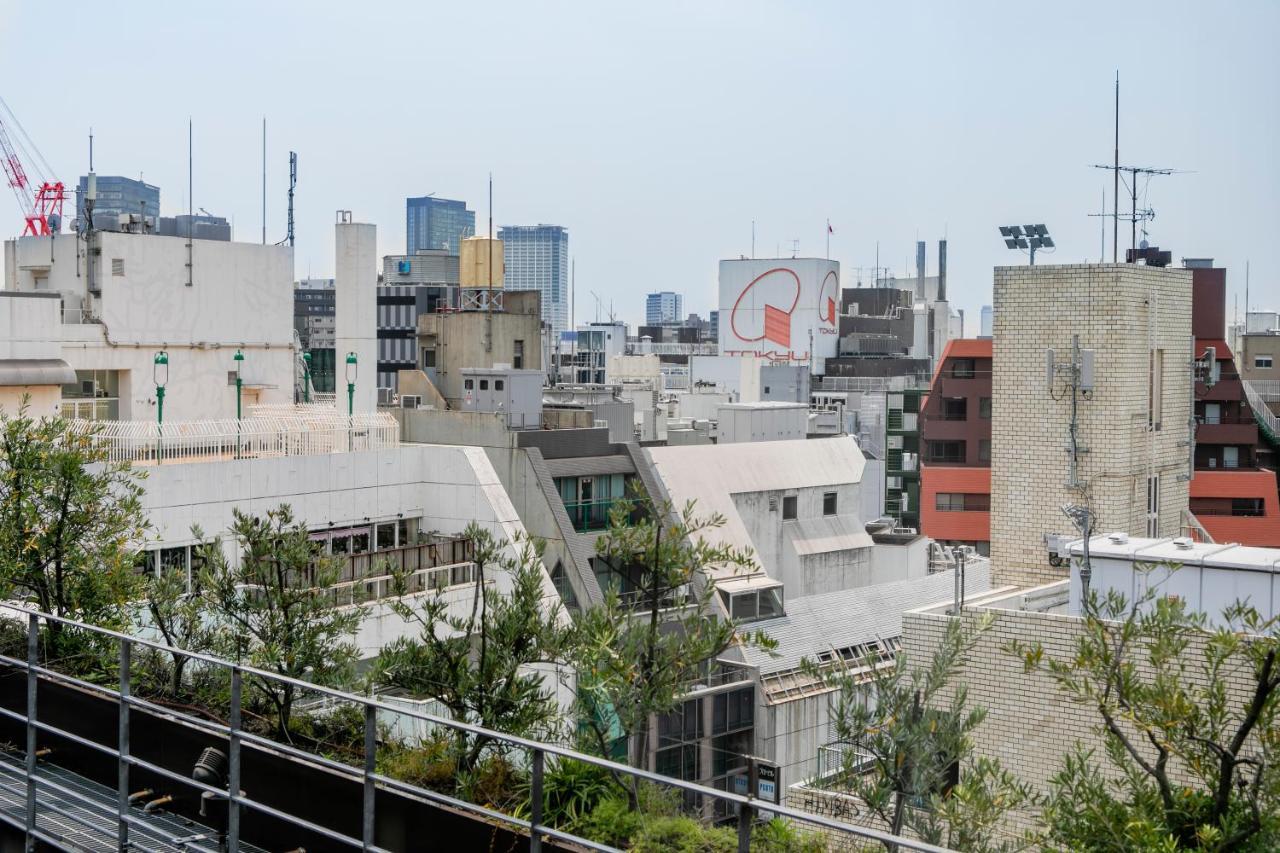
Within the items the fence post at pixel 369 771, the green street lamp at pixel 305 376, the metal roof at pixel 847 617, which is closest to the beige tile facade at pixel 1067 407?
the metal roof at pixel 847 617

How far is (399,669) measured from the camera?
10.9 metres

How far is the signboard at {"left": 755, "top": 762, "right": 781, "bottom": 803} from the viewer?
1010 inches

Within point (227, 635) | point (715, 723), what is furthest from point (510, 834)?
point (715, 723)

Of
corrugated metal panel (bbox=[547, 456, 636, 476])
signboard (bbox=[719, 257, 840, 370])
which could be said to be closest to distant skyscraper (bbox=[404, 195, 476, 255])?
signboard (bbox=[719, 257, 840, 370])

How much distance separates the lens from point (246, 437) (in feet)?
88.5

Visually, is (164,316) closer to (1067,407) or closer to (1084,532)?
(1067,407)

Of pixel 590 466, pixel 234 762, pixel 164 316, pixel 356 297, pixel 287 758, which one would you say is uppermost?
pixel 356 297

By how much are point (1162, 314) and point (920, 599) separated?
716 inches

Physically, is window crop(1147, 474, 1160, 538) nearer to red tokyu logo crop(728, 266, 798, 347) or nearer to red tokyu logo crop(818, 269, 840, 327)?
red tokyu logo crop(818, 269, 840, 327)

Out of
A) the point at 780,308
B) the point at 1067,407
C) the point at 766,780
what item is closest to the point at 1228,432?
the point at 766,780

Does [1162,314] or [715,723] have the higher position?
[1162,314]

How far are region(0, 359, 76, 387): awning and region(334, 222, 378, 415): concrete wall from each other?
33.9 feet

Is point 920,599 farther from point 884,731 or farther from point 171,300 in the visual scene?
point 884,731

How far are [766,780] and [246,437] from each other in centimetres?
1146
